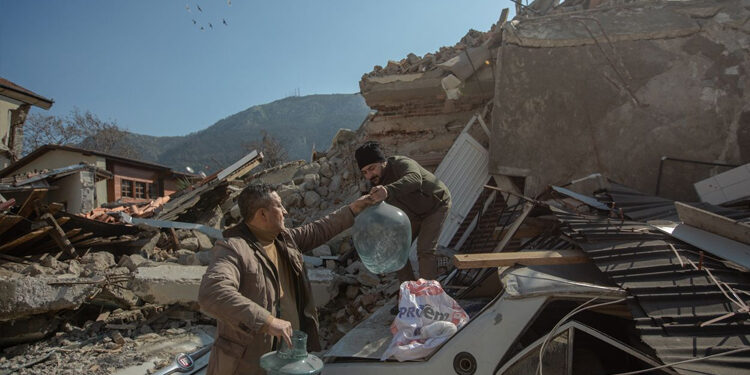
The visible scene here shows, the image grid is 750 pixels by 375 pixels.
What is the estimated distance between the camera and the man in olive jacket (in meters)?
3.89

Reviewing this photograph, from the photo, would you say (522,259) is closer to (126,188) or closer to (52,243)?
(52,243)

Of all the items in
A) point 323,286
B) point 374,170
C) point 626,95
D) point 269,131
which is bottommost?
point 323,286

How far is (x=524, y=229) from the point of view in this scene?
4.12 m

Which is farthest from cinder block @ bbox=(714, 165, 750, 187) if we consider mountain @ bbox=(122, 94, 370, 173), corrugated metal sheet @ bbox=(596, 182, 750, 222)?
mountain @ bbox=(122, 94, 370, 173)

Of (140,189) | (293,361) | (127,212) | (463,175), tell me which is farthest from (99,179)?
(293,361)

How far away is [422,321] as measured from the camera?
2.53 m

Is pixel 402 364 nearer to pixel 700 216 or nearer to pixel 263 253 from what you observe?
pixel 263 253

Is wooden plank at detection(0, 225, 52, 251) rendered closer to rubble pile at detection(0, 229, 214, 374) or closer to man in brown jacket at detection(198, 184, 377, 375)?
rubble pile at detection(0, 229, 214, 374)

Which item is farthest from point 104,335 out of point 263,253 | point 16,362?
point 263,253

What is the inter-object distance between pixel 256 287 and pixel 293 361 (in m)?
0.53

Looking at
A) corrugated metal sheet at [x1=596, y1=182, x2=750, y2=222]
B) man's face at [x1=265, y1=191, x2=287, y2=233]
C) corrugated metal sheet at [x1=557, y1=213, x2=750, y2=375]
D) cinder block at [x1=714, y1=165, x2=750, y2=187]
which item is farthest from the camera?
cinder block at [x1=714, y1=165, x2=750, y2=187]

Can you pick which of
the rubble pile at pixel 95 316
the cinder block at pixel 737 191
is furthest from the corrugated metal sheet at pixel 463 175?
the rubble pile at pixel 95 316

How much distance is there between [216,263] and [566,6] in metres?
8.68

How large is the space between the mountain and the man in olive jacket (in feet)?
211
